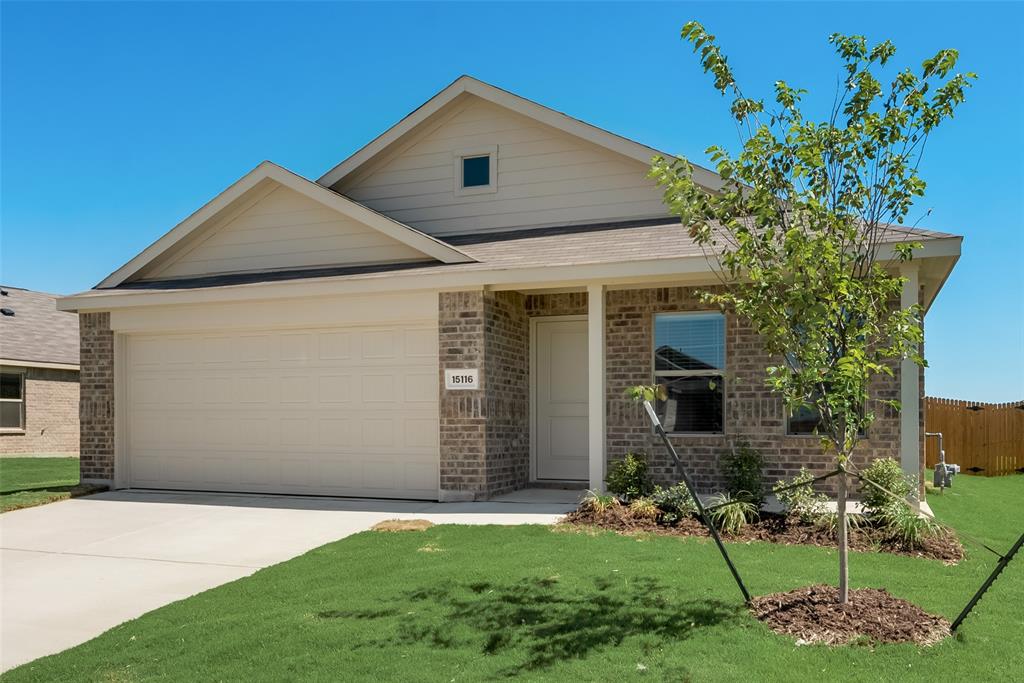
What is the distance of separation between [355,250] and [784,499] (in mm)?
7549

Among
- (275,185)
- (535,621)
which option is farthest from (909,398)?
(275,185)

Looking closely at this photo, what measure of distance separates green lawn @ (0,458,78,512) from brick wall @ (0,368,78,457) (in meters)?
1.35

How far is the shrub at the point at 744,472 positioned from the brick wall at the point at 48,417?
67.7 feet

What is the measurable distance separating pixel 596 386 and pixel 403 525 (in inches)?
126

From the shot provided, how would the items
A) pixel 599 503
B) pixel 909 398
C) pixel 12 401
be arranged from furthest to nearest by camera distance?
pixel 12 401
pixel 909 398
pixel 599 503

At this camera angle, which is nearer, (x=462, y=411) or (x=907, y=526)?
(x=907, y=526)

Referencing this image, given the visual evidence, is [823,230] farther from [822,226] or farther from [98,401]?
[98,401]

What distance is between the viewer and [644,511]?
962 cm

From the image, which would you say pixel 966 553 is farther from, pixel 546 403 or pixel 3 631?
pixel 3 631

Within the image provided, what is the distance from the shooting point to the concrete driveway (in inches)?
279

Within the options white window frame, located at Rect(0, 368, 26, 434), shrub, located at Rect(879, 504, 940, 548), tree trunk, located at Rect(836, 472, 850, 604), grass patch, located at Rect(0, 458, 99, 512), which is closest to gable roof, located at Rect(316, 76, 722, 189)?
shrub, located at Rect(879, 504, 940, 548)

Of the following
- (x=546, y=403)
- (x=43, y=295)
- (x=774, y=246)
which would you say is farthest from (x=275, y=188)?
(x=43, y=295)

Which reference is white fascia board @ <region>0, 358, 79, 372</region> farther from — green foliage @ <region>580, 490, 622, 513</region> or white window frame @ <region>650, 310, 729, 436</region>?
green foliage @ <region>580, 490, 622, 513</region>

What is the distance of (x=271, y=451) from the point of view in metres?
13.0
